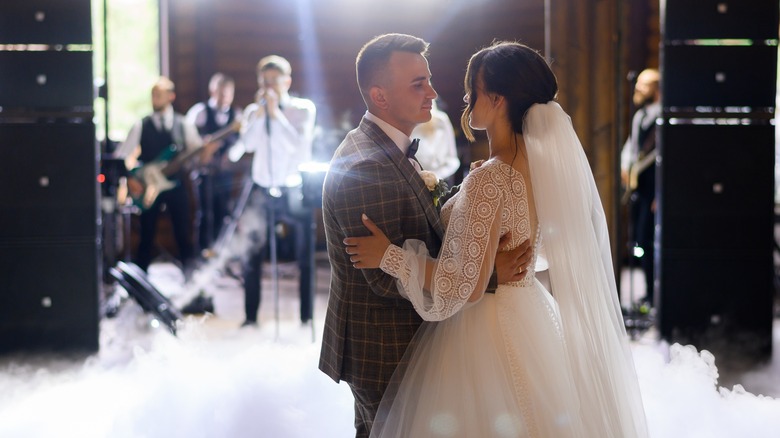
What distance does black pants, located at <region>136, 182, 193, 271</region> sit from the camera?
6.99m

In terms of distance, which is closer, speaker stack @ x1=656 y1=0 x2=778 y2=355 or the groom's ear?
the groom's ear

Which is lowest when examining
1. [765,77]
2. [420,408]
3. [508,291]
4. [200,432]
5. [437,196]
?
[200,432]

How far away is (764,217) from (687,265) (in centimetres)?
47

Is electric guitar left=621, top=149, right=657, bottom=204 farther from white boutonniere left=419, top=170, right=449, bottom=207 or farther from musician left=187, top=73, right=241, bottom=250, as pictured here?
white boutonniere left=419, top=170, right=449, bottom=207

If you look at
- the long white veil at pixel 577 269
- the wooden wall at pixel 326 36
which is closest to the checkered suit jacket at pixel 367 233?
the long white veil at pixel 577 269

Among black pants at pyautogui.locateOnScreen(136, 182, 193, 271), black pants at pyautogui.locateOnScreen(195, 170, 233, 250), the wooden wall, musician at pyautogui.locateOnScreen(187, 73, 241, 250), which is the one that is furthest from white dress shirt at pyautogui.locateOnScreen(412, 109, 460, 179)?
the wooden wall

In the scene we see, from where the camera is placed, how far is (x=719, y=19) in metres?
4.80

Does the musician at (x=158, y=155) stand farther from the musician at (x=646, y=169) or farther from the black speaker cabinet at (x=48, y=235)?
the musician at (x=646, y=169)

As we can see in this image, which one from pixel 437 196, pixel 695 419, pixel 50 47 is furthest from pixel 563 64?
pixel 50 47

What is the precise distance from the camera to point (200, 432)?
3.79m

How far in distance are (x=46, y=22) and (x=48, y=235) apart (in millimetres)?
1108

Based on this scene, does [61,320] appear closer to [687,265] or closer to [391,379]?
[391,379]

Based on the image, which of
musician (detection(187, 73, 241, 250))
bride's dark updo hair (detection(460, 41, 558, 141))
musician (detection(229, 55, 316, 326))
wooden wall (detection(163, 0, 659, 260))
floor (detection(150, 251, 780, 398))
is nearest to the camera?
bride's dark updo hair (detection(460, 41, 558, 141))

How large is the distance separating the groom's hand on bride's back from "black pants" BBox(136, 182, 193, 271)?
5.00 meters
